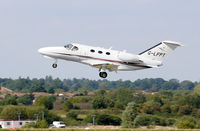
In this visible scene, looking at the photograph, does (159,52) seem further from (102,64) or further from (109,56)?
(102,64)

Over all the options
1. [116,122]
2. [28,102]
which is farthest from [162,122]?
[28,102]

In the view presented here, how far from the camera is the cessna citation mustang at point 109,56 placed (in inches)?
2376

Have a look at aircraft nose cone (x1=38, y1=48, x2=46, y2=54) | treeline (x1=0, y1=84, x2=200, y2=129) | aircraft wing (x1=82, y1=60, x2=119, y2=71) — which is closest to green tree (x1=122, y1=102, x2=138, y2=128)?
treeline (x1=0, y1=84, x2=200, y2=129)

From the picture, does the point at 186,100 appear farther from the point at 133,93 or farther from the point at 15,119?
the point at 15,119

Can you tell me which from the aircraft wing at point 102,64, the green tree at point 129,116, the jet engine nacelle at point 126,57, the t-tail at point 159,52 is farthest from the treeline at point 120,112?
the jet engine nacelle at point 126,57

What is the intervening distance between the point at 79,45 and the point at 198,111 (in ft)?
290

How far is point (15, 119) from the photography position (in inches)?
4811

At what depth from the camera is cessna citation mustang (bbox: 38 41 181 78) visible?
60.3 meters

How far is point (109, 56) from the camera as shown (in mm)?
60406

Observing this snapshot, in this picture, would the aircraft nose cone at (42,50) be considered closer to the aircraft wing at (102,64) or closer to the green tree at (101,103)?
the aircraft wing at (102,64)

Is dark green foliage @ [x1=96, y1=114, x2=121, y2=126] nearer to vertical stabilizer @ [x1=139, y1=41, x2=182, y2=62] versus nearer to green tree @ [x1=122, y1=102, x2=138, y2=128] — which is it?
green tree @ [x1=122, y1=102, x2=138, y2=128]

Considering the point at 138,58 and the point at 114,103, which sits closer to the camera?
the point at 138,58

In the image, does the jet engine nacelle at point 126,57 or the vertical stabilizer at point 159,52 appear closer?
the jet engine nacelle at point 126,57

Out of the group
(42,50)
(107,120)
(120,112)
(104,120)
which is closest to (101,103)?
(120,112)
